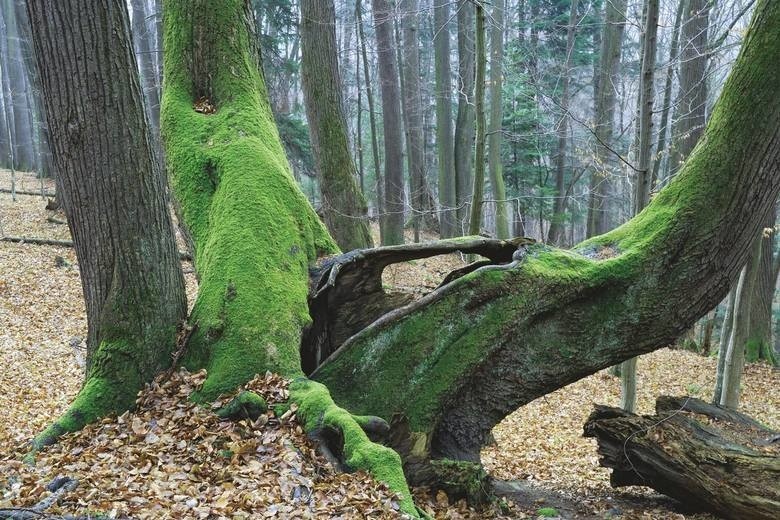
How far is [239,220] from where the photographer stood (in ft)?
18.6

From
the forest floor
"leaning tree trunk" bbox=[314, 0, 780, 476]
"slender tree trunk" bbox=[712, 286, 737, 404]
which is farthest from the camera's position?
"slender tree trunk" bbox=[712, 286, 737, 404]

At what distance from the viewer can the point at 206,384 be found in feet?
15.7

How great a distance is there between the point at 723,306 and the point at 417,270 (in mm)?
11561

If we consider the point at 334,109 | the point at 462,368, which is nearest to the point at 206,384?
the point at 462,368

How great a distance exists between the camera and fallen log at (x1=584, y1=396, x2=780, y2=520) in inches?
206

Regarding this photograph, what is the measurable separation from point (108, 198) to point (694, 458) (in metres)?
5.76

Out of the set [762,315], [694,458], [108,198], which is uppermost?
[108,198]

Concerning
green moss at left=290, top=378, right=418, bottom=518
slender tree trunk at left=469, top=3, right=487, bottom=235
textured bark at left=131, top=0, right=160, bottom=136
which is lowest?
green moss at left=290, top=378, right=418, bottom=518

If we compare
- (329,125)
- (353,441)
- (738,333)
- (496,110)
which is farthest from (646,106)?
(496,110)

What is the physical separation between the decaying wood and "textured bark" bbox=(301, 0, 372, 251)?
519cm

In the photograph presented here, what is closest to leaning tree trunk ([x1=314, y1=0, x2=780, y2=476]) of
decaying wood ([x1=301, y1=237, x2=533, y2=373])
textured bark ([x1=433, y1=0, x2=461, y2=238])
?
decaying wood ([x1=301, y1=237, x2=533, y2=373])

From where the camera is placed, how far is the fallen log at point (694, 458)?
17.1 feet

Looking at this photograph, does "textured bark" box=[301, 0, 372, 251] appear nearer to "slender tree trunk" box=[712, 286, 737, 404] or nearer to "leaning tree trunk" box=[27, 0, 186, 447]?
"leaning tree trunk" box=[27, 0, 186, 447]

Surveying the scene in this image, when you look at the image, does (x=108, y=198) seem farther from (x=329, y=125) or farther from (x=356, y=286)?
(x=329, y=125)
